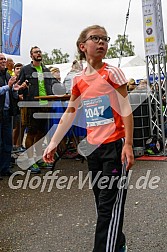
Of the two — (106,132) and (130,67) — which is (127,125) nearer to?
(106,132)

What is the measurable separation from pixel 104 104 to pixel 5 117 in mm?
3968

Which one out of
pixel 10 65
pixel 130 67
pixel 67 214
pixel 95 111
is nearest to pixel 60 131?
pixel 95 111

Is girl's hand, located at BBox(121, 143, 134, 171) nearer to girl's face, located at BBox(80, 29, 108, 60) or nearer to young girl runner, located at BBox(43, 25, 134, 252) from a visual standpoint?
young girl runner, located at BBox(43, 25, 134, 252)

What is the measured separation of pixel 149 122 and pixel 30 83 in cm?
295

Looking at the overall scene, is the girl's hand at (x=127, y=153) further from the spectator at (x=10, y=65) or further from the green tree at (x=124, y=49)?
the green tree at (x=124, y=49)

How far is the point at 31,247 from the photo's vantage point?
3316 mm

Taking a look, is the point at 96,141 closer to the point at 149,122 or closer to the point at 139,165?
the point at 139,165

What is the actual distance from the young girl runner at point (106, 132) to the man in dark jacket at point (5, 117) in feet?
12.1

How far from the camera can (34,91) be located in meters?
6.94

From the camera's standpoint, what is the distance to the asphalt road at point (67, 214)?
3.36 m

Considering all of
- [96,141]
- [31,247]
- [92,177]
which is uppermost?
[96,141]

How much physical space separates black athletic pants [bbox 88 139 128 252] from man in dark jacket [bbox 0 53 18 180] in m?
3.81

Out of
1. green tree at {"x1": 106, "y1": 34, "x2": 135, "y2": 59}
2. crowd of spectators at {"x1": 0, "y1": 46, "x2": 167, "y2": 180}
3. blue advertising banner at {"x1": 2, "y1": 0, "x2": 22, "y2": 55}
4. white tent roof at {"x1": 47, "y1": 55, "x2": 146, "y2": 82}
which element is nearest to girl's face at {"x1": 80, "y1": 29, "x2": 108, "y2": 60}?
crowd of spectators at {"x1": 0, "y1": 46, "x2": 167, "y2": 180}

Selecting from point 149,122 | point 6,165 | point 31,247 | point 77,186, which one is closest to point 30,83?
point 6,165
